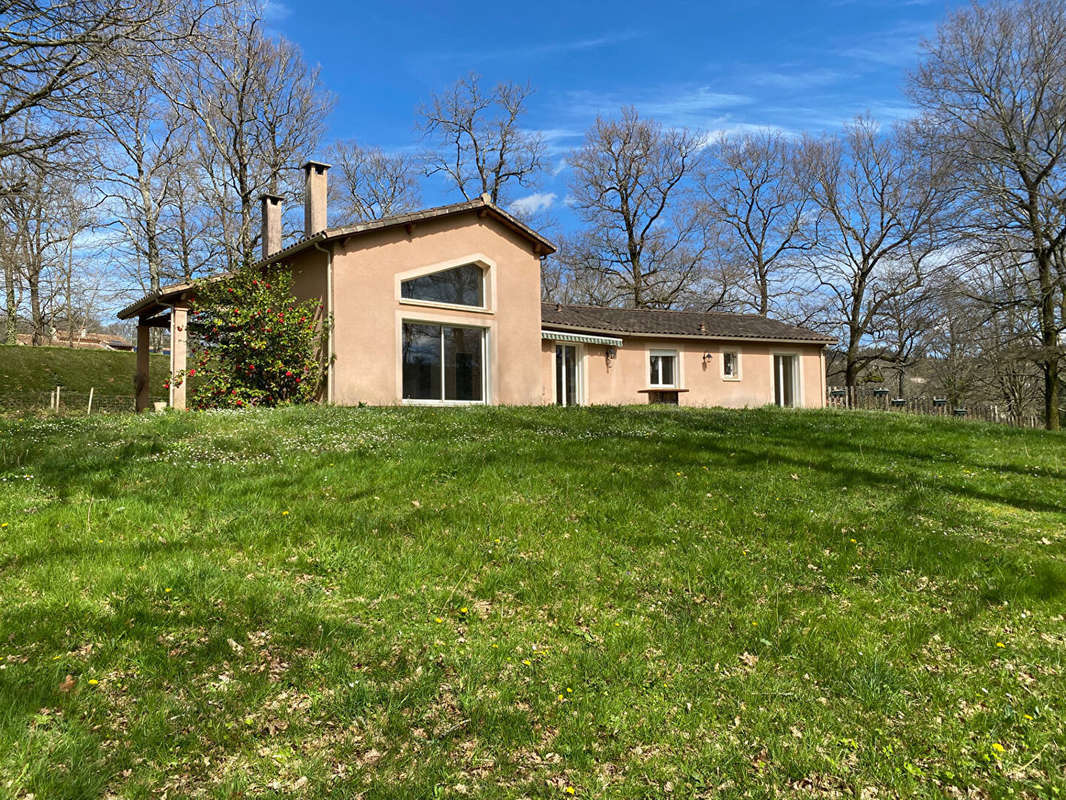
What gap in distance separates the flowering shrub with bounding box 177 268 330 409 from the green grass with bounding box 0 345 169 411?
1029 centimetres

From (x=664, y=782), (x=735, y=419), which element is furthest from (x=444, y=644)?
(x=735, y=419)

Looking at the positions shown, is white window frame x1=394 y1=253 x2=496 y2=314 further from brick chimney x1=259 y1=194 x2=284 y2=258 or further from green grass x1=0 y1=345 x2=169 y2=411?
green grass x1=0 y1=345 x2=169 y2=411

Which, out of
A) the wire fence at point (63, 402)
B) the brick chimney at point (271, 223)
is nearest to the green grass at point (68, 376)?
the wire fence at point (63, 402)

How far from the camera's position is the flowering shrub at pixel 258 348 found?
13961mm

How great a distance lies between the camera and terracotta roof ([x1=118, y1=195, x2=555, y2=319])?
1394cm

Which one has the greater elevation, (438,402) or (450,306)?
(450,306)

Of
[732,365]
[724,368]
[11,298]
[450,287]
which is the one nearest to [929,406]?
[732,365]

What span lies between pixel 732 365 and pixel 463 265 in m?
13.0

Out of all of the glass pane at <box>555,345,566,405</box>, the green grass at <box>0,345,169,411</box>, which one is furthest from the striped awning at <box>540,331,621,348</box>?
the green grass at <box>0,345,169,411</box>

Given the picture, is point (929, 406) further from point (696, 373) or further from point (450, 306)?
point (450, 306)

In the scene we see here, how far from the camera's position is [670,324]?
23.8m

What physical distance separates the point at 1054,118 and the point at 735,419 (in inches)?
576

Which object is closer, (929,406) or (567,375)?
(567,375)

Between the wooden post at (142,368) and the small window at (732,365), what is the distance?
19962mm
